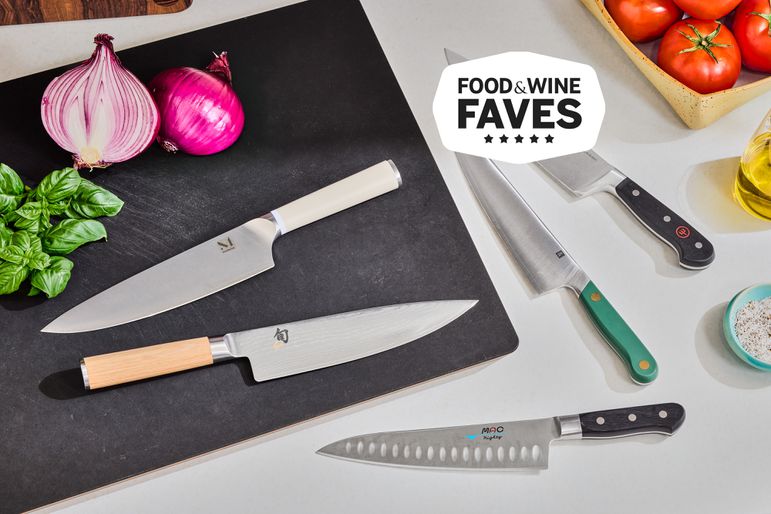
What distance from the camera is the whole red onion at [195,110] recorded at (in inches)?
41.3

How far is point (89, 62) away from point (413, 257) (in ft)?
1.62

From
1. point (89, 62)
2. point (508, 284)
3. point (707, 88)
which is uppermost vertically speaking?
point (89, 62)

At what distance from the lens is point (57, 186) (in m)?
1.00

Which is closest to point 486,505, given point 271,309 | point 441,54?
point 271,309

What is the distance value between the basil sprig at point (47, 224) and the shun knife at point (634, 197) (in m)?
0.61

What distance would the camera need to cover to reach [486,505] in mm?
927

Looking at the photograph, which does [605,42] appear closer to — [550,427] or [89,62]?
[550,427]

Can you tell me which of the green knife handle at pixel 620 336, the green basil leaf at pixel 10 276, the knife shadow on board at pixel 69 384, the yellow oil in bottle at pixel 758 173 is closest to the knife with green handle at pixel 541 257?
the green knife handle at pixel 620 336

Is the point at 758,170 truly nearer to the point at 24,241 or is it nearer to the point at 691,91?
the point at 691,91

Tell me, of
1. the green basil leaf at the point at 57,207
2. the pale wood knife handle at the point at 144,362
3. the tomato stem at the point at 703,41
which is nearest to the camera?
the pale wood knife handle at the point at 144,362

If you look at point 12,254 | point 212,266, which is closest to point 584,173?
point 212,266

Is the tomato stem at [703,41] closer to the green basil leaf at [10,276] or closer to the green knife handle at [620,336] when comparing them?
the green knife handle at [620,336]

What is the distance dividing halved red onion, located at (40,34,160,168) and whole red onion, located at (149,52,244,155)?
0.08 feet

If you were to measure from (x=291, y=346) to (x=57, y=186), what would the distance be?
36cm
